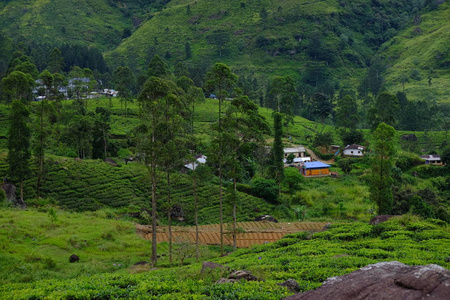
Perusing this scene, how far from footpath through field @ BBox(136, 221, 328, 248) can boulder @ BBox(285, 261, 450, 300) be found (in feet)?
64.9

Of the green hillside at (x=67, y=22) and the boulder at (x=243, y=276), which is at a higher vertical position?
the green hillside at (x=67, y=22)

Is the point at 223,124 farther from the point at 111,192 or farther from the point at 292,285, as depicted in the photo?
the point at 111,192

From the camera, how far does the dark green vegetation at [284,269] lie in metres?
10.6

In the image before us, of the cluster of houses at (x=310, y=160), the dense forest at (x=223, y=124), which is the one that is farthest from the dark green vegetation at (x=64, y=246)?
the cluster of houses at (x=310, y=160)

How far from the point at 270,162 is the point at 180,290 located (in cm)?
4413

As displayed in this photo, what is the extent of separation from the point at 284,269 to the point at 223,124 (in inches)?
485

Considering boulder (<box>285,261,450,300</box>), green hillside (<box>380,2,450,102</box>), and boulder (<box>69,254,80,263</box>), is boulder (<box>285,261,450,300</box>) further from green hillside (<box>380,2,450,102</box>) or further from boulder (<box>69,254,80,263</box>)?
green hillside (<box>380,2,450,102</box>)

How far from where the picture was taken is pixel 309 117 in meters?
97.7

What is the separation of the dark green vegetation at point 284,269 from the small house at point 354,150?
46716 mm

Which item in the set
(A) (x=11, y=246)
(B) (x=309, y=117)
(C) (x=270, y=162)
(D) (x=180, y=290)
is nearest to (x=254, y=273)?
(D) (x=180, y=290)

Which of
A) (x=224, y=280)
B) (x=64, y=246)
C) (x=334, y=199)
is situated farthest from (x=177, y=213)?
(x=224, y=280)

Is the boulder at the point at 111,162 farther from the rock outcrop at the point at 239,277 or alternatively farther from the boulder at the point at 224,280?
the boulder at the point at 224,280

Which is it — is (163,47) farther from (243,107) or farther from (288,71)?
(243,107)

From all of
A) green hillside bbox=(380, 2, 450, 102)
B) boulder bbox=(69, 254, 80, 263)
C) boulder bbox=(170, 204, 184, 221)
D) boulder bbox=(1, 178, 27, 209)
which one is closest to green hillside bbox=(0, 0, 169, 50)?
green hillside bbox=(380, 2, 450, 102)
